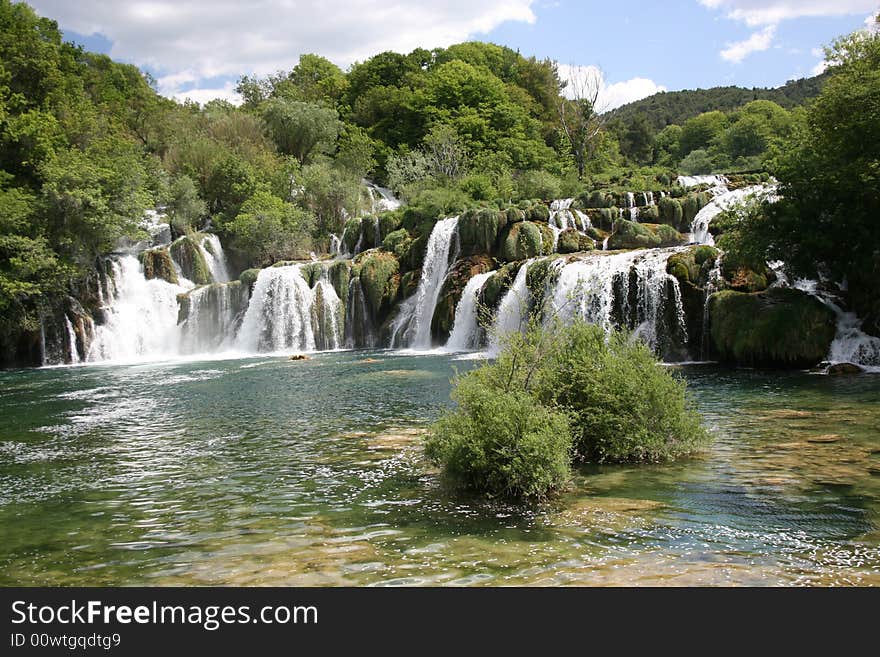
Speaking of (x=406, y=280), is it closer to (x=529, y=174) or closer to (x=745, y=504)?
(x=529, y=174)

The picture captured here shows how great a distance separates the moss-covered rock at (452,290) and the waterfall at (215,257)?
673 inches

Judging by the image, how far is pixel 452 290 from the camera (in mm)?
31703

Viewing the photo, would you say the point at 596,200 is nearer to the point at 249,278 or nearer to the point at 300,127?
the point at 249,278

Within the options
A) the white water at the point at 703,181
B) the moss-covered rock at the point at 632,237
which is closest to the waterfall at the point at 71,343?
the moss-covered rock at the point at 632,237

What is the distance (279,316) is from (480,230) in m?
11.2

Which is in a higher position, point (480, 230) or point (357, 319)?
point (480, 230)

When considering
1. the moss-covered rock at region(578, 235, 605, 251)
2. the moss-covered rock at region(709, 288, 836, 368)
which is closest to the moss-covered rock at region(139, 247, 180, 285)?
the moss-covered rock at region(578, 235, 605, 251)

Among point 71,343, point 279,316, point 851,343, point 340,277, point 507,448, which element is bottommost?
point 507,448

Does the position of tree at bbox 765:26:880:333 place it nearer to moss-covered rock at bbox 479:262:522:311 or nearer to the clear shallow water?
the clear shallow water

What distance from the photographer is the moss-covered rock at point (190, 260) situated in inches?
1596

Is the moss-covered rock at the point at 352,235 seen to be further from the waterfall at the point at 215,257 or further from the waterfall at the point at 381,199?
the waterfall at the point at 381,199

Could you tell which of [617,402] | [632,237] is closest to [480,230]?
[632,237]

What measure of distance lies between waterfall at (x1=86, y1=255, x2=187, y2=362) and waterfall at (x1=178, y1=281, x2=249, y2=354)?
685 millimetres

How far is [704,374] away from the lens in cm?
1933
